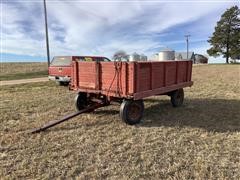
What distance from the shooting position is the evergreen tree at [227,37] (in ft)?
176

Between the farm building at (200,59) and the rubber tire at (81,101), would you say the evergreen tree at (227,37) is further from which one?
the rubber tire at (81,101)

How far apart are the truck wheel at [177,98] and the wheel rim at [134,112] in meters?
2.02

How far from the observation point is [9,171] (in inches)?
140

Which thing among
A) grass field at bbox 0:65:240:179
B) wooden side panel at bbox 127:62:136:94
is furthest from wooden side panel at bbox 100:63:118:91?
grass field at bbox 0:65:240:179

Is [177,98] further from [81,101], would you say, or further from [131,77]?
[81,101]

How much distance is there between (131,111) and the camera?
19.2 feet

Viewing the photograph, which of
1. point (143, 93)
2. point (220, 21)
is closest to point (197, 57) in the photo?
point (220, 21)

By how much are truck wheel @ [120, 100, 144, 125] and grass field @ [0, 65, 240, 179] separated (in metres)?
0.20

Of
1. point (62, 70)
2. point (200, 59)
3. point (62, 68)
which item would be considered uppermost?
point (200, 59)

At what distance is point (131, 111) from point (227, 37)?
55.0 m

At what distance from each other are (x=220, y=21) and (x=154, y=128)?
191 ft

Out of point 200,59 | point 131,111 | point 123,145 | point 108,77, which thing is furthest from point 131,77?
point 200,59

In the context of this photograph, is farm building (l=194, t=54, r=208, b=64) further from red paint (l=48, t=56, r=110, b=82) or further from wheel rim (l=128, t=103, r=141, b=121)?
wheel rim (l=128, t=103, r=141, b=121)

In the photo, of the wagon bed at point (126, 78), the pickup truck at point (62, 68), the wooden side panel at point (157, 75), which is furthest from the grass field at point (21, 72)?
the wooden side panel at point (157, 75)
